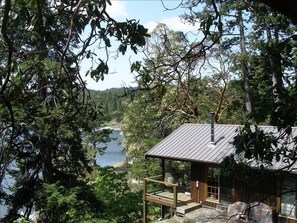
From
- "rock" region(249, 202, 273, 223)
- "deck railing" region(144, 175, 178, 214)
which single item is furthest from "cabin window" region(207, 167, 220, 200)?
"rock" region(249, 202, 273, 223)

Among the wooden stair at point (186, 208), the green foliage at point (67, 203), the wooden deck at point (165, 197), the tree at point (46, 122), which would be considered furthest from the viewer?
the wooden deck at point (165, 197)

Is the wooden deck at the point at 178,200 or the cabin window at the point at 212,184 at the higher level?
the cabin window at the point at 212,184

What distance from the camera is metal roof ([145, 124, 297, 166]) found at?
14632mm

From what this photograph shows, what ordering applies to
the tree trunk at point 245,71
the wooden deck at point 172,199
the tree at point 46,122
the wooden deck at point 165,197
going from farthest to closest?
the tree trunk at point 245,71
the wooden deck at point 165,197
the wooden deck at point 172,199
the tree at point 46,122

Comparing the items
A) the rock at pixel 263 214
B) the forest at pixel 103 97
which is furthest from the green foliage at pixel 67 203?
the rock at pixel 263 214

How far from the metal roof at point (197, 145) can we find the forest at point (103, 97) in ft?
5.71

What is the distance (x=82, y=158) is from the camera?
12500 mm

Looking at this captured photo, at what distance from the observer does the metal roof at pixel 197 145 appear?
14.6 metres

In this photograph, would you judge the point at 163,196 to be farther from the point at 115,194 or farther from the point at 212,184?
the point at 115,194

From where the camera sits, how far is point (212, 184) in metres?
15.2

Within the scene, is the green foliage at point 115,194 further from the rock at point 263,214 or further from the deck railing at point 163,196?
the rock at point 263,214

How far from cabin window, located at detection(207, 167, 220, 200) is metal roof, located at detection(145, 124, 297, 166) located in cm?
81

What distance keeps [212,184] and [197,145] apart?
69.1 inches

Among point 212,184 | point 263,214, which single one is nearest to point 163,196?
point 212,184
